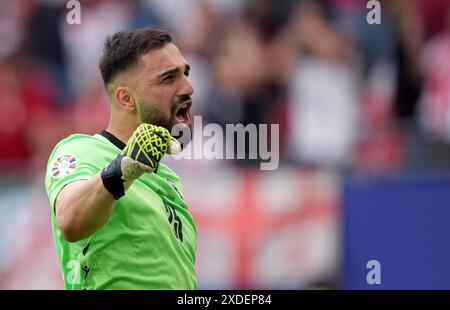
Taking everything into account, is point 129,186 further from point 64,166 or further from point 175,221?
point 175,221

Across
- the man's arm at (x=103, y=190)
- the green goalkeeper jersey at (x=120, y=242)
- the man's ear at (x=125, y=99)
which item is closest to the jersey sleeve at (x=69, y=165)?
the green goalkeeper jersey at (x=120, y=242)

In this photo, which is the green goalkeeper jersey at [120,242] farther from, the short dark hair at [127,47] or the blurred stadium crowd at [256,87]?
the blurred stadium crowd at [256,87]

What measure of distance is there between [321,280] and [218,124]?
1904 mm

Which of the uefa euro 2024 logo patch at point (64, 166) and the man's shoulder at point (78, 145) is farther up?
the man's shoulder at point (78, 145)

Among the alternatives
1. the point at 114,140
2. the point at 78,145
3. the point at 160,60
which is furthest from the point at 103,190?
the point at 160,60

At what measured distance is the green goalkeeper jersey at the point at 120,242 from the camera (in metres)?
5.70

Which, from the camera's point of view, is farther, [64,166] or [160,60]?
[160,60]

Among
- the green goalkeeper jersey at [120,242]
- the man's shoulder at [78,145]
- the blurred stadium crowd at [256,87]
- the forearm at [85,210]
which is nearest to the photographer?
the forearm at [85,210]

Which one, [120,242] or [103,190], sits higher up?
[103,190]

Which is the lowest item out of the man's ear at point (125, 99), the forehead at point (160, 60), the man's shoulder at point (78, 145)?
the man's shoulder at point (78, 145)

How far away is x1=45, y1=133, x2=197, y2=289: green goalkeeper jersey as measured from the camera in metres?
5.70

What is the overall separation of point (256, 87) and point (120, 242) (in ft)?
24.0

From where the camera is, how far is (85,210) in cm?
527
